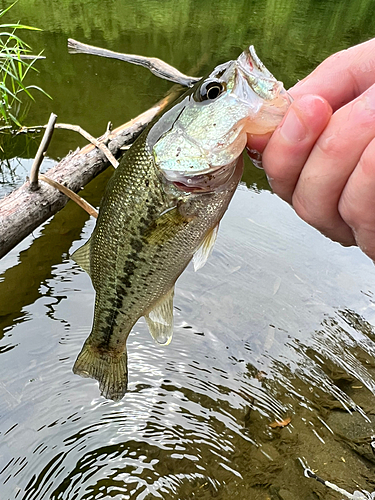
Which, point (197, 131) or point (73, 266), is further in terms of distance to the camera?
point (73, 266)

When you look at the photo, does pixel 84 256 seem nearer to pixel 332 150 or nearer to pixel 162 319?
pixel 162 319

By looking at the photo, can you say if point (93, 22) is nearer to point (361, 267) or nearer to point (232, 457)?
point (361, 267)

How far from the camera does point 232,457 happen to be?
10.1 ft

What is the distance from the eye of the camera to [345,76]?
58.6 inches

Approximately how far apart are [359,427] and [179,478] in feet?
4.95

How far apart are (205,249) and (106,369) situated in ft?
3.78

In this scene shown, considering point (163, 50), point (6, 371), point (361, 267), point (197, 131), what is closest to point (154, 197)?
point (197, 131)

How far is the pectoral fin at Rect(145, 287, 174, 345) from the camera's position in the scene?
6.98ft

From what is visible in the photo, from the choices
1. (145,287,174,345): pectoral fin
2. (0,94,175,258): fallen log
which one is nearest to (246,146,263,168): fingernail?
(145,287,174,345): pectoral fin

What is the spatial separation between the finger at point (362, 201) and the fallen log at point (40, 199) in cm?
332

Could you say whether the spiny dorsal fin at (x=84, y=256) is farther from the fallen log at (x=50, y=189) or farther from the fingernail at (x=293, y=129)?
the fingernail at (x=293, y=129)

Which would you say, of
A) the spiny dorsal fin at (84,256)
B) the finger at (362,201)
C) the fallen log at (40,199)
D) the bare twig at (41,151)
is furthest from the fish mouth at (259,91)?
the fallen log at (40,199)

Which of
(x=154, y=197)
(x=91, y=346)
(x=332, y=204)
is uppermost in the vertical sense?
(x=332, y=204)

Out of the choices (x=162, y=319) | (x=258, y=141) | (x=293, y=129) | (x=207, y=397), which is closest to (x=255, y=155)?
(x=258, y=141)
